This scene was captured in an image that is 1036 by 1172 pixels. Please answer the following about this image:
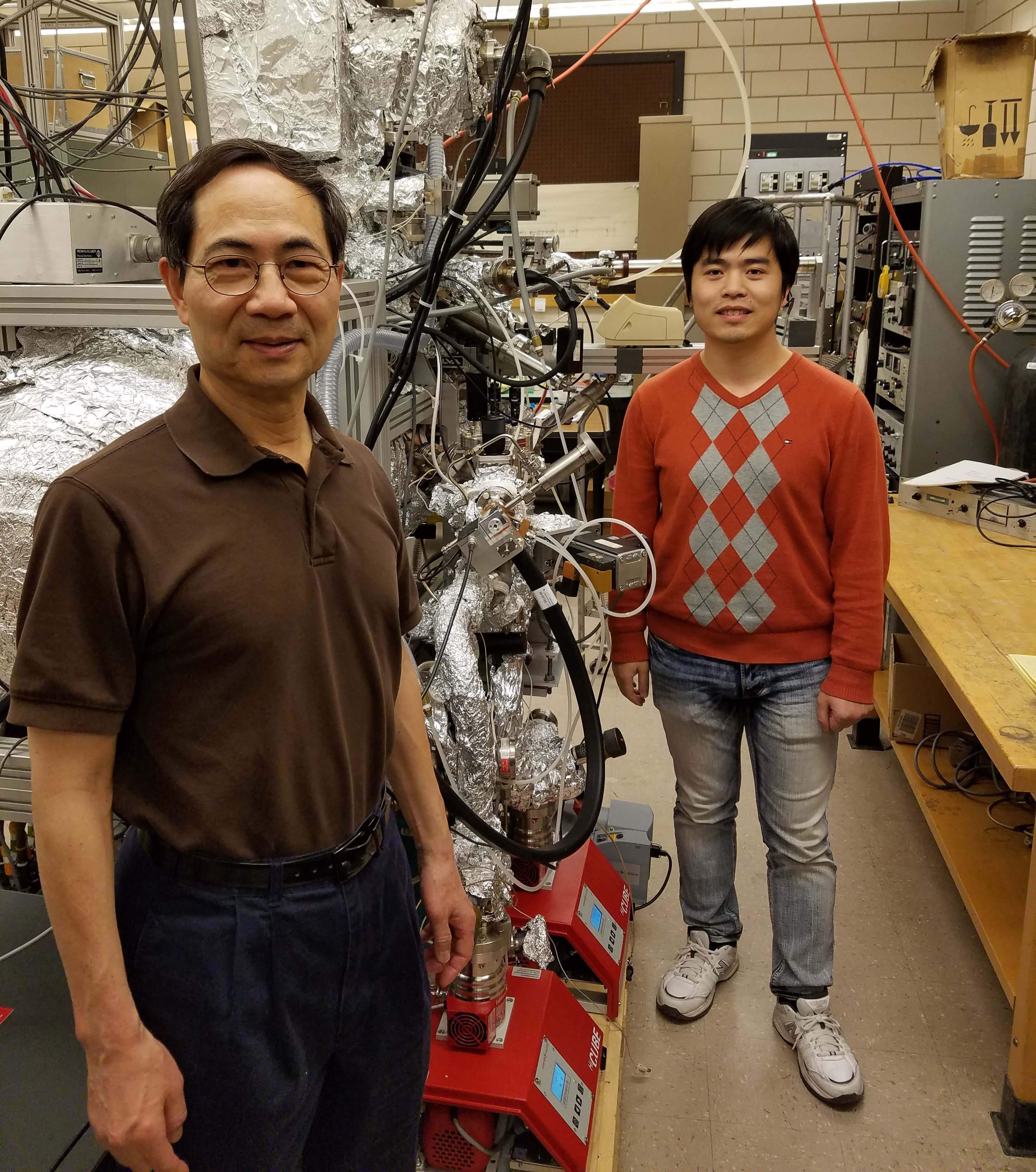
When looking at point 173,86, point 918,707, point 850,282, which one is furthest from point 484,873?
point 850,282

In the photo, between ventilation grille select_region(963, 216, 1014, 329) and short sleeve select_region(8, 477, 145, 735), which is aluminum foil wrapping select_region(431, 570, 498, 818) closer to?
short sleeve select_region(8, 477, 145, 735)

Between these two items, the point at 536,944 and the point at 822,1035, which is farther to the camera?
the point at 822,1035

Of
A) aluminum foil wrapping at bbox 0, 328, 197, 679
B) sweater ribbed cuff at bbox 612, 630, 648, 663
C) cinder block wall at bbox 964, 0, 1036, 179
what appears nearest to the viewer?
aluminum foil wrapping at bbox 0, 328, 197, 679

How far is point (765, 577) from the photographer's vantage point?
1.60 m

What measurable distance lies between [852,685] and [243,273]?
1181 millimetres

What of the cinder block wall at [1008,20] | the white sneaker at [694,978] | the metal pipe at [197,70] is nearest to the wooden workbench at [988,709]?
the white sneaker at [694,978]

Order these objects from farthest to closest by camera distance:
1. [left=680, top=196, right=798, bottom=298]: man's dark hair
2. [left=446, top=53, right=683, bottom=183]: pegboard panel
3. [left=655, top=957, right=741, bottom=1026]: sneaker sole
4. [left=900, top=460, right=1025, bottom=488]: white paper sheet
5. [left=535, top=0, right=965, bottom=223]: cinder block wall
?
[left=446, top=53, right=683, bottom=183]: pegboard panel < [left=535, top=0, right=965, bottom=223]: cinder block wall < [left=900, top=460, right=1025, bottom=488]: white paper sheet < [left=655, top=957, right=741, bottom=1026]: sneaker sole < [left=680, top=196, right=798, bottom=298]: man's dark hair

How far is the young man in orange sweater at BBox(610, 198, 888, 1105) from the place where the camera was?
1549mm

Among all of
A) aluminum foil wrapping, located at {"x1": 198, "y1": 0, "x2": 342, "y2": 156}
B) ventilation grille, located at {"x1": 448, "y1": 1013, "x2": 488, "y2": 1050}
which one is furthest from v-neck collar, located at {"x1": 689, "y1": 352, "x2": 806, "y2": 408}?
ventilation grille, located at {"x1": 448, "y1": 1013, "x2": 488, "y2": 1050}

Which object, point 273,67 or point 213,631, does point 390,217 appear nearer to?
point 273,67

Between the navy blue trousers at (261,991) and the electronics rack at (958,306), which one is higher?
the electronics rack at (958,306)

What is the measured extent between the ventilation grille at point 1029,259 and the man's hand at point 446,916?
2727 mm

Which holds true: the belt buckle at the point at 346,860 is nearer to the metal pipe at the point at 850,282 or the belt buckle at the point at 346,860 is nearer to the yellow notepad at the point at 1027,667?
the yellow notepad at the point at 1027,667

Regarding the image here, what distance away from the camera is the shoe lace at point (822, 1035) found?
1737 millimetres
